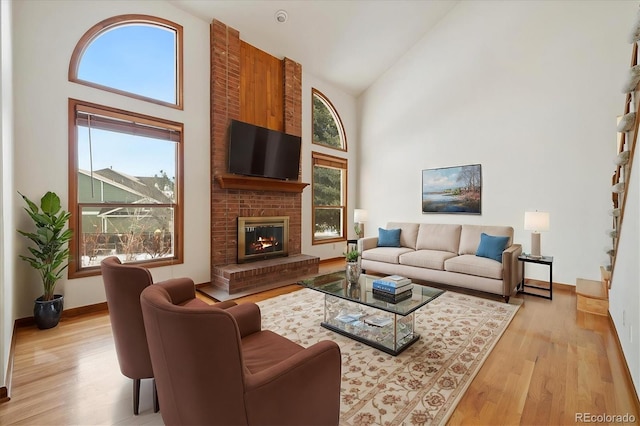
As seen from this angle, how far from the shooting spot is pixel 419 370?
2088 mm

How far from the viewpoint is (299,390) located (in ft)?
3.67

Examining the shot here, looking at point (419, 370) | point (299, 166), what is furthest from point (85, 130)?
point (419, 370)

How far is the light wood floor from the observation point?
5.43 ft

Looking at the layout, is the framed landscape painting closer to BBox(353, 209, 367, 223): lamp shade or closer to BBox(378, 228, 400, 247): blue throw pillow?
BBox(378, 228, 400, 247): blue throw pillow

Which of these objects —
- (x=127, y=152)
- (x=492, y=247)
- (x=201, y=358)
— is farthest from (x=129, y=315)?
(x=492, y=247)

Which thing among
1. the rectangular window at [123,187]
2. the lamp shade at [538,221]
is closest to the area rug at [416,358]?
the lamp shade at [538,221]

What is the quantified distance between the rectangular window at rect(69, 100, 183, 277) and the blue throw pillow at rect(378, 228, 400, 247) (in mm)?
3279

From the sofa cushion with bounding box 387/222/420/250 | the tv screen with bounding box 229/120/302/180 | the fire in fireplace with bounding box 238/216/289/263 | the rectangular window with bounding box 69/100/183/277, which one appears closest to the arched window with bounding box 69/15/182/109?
the rectangular window with bounding box 69/100/183/277

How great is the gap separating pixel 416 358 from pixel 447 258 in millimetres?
2274

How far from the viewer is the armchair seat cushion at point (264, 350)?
143 cm

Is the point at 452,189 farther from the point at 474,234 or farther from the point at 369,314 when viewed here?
the point at 369,314

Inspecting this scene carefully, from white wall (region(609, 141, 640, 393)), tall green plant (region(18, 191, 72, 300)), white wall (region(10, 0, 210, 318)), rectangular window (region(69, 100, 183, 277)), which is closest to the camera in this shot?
white wall (region(609, 141, 640, 393))

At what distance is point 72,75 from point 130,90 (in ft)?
1.80

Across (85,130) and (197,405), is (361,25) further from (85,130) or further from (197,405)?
(197,405)
